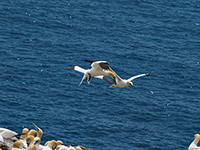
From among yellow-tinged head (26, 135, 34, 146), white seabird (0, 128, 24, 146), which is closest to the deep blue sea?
white seabird (0, 128, 24, 146)

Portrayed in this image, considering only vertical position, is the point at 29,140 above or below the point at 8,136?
above

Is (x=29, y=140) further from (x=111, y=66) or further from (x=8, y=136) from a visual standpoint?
(x=111, y=66)

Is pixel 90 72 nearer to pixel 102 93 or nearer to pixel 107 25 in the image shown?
pixel 102 93

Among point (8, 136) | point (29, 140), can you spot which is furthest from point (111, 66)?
point (29, 140)

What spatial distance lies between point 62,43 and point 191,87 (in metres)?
44.8

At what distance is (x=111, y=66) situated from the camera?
128375mm

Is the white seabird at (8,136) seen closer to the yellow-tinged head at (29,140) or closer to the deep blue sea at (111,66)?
the yellow-tinged head at (29,140)

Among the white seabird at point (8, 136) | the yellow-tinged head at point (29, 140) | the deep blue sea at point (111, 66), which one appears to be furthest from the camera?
the deep blue sea at point (111, 66)

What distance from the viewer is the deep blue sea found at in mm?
104312

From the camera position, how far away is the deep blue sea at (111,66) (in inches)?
4107

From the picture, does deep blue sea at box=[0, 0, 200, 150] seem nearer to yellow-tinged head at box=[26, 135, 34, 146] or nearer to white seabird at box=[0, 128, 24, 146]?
white seabird at box=[0, 128, 24, 146]

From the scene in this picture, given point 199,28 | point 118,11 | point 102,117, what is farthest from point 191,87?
point 118,11

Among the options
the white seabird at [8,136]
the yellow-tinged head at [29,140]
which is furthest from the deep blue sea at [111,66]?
the yellow-tinged head at [29,140]

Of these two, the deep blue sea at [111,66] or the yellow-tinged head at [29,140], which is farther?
the deep blue sea at [111,66]
